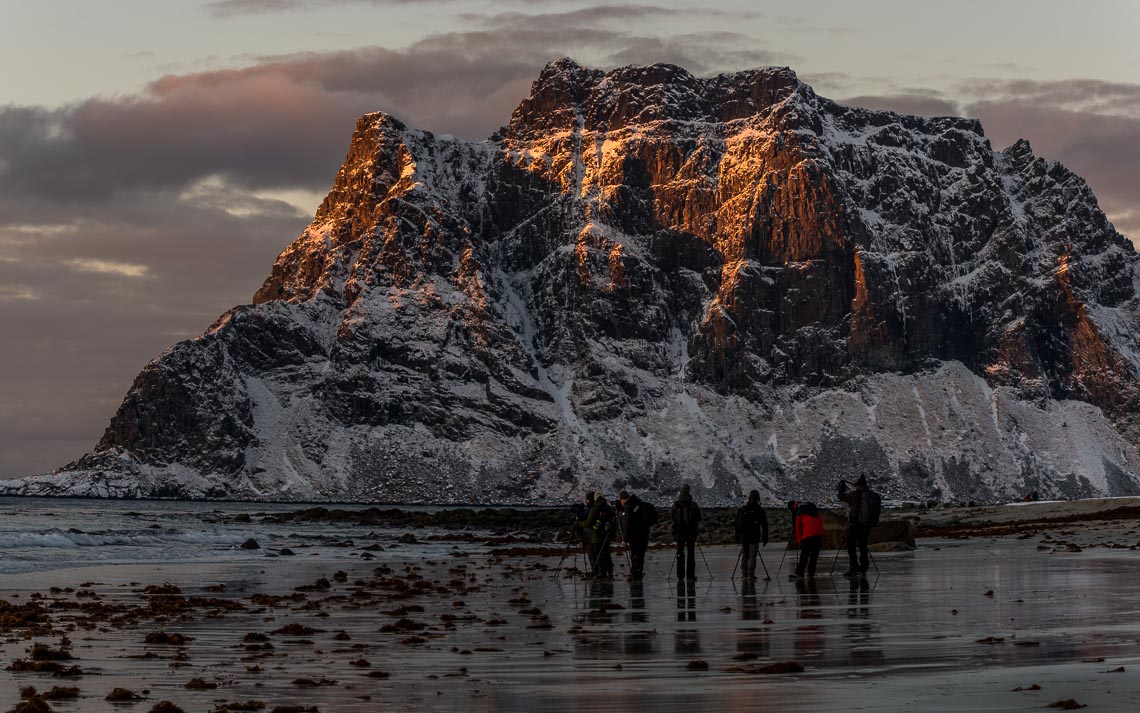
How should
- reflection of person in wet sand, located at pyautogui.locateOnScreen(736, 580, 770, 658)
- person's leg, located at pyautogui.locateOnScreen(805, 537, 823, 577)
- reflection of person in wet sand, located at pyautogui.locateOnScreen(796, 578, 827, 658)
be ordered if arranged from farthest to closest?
person's leg, located at pyautogui.locateOnScreen(805, 537, 823, 577)
reflection of person in wet sand, located at pyautogui.locateOnScreen(736, 580, 770, 658)
reflection of person in wet sand, located at pyautogui.locateOnScreen(796, 578, 827, 658)

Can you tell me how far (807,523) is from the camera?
39.4 metres

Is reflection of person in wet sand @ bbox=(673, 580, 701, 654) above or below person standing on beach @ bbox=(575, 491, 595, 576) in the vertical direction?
below

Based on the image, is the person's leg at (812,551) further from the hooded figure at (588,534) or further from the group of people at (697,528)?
the hooded figure at (588,534)

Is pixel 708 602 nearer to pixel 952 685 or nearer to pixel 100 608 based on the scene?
pixel 100 608

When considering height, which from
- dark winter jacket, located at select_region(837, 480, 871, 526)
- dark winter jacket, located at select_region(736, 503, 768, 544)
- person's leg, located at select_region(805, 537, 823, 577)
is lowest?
person's leg, located at select_region(805, 537, 823, 577)

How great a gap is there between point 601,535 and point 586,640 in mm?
18515

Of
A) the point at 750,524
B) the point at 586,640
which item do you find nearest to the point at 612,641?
the point at 586,640

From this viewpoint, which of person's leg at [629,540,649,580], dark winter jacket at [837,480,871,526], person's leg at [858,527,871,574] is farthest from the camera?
person's leg at [629,540,649,580]

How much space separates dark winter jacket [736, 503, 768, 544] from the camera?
1629 inches

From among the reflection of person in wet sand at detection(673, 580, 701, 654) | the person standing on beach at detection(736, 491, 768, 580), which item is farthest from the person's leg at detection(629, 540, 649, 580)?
the person standing on beach at detection(736, 491, 768, 580)

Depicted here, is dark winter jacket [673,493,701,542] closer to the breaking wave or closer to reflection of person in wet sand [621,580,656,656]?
reflection of person in wet sand [621,580,656,656]

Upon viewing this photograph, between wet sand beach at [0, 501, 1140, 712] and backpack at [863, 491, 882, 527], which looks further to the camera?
backpack at [863, 491, 882, 527]

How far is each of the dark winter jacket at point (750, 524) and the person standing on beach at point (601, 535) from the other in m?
3.39

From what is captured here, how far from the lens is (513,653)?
22500mm
